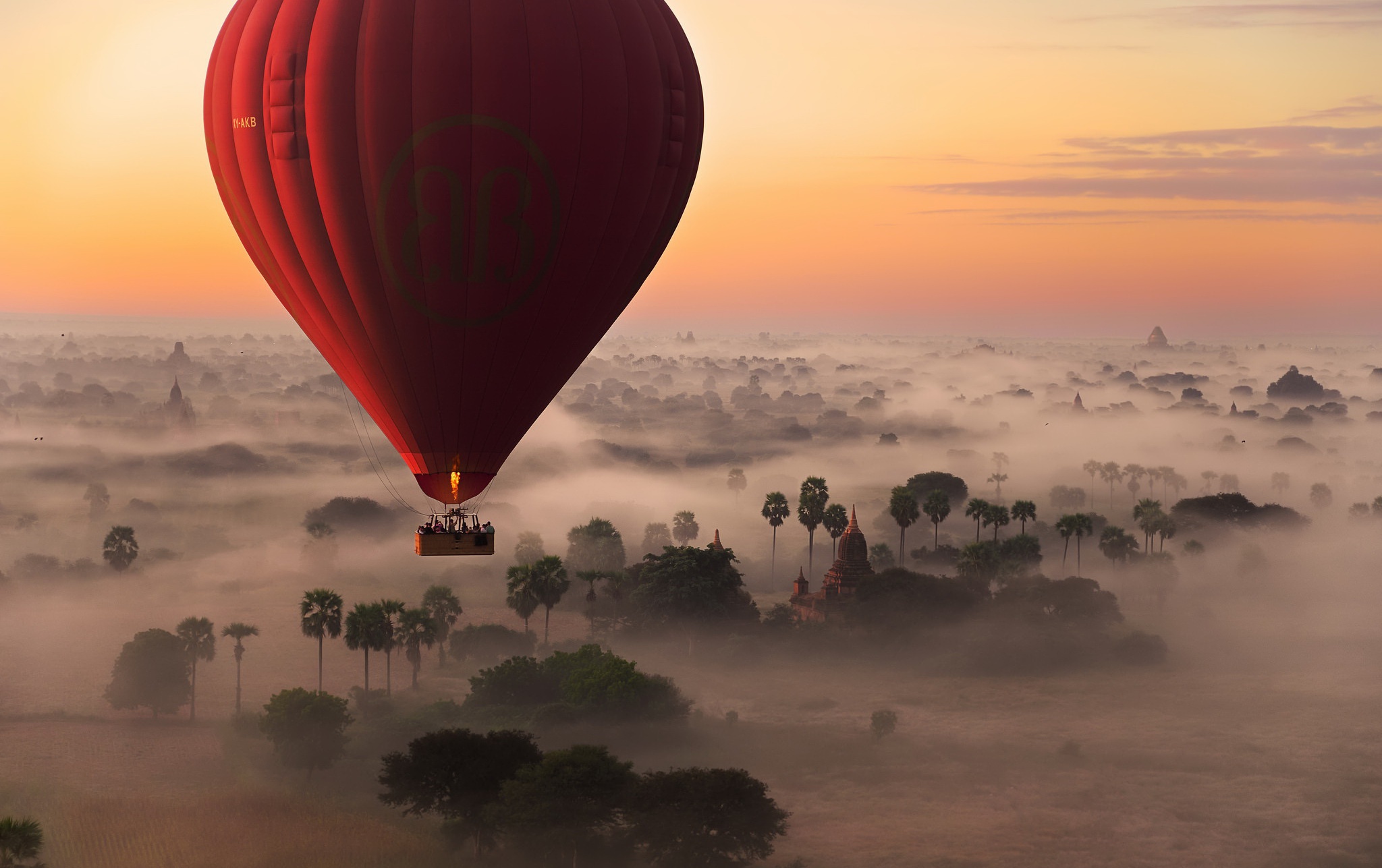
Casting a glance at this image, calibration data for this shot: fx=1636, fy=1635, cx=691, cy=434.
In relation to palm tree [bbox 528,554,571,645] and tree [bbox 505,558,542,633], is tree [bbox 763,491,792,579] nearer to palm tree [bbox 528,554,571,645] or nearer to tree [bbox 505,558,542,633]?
palm tree [bbox 528,554,571,645]

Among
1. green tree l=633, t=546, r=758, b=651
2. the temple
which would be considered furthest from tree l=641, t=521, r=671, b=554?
green tree l=633, t=546, r=758, b=651

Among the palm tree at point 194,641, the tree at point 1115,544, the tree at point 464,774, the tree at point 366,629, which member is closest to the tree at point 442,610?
the tree at point 366,629

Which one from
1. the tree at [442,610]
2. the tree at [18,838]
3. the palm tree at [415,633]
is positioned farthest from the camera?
the tree at [442,610]

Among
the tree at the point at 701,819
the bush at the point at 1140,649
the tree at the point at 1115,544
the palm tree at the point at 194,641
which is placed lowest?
the tree at the point at 701,819

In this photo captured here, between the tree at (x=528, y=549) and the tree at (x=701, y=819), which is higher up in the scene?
the tree at (x=528, y=549)

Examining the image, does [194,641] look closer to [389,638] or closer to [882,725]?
[389,638]

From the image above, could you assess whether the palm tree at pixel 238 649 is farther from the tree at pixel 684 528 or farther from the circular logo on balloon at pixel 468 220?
the circular logo on balloon at pixel 468 220

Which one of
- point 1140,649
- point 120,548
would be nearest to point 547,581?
point 1140,649
